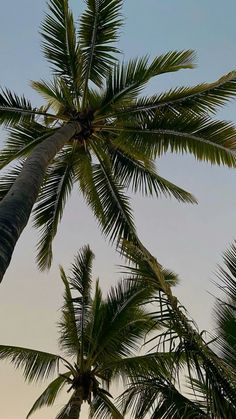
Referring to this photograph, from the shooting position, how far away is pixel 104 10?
9445mm

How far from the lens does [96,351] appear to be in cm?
1153

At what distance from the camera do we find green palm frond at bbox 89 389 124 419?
10930 millimetres

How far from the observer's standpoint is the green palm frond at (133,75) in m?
9.25

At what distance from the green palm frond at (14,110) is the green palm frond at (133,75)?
4.53 feet

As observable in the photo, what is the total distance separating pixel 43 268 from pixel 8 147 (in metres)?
2.67

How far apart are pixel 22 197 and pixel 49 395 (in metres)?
8.16

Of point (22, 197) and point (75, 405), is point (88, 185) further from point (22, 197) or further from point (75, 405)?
point (22, 197)

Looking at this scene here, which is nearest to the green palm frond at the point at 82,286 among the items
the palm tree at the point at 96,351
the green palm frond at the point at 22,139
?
the palm tree at the point at 96,351

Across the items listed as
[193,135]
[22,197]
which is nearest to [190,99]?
[193,135]

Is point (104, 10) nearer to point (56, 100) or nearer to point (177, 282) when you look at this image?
point (56, 100)

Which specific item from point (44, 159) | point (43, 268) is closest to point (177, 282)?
point (43, 268)

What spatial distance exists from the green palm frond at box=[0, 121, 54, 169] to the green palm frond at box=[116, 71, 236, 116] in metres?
1.55

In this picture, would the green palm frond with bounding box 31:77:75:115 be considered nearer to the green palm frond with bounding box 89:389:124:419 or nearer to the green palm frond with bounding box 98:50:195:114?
the green palm frond with bounding box 98:50:195:114

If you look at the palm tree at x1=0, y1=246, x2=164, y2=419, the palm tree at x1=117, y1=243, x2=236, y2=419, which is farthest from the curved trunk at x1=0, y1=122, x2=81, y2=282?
the palm tree at x1=0, y1=246, x2=164, y2=419
